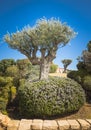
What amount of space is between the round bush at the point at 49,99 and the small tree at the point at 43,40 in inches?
115

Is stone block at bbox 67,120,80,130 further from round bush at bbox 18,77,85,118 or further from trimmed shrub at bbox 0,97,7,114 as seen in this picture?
trimmed shrub at bbox 0,97,7,114

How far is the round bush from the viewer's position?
34.0 ft

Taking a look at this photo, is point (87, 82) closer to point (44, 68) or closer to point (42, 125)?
point (44, 68)

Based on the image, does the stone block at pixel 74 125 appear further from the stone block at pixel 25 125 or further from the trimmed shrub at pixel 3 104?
the trimmed shrub at pixel 3 104

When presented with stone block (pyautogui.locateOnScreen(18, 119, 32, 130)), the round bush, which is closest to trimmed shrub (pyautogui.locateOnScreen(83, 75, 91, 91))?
the round bush

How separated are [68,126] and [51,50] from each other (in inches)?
345

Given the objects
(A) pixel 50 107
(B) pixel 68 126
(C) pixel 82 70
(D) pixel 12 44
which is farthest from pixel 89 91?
(B) pixel 68 126

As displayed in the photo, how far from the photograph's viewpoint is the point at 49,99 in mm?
10469

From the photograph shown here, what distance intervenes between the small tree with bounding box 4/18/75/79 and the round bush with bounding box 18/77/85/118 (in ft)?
9.59

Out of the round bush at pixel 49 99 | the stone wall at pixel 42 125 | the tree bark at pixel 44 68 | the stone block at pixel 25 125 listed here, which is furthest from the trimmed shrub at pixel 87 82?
the stone block at pixel 25 125

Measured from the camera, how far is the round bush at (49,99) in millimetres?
10367

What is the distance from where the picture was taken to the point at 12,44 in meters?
14.2

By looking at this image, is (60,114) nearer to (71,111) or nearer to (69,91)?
(71,111)

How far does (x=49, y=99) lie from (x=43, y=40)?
4912 mm
